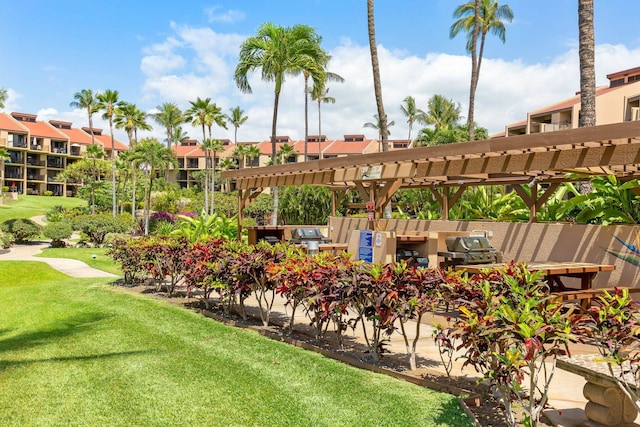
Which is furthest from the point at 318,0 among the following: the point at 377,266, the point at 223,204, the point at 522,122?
Answer: the point at 223,204

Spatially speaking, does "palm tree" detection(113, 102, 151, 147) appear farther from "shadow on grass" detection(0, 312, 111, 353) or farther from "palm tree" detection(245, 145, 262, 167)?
"shadow on grass" detection(0, 312, 111, 353)

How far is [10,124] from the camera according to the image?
72.2m

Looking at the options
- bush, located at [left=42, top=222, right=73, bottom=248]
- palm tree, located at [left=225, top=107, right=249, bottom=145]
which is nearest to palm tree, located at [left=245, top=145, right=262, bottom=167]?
palm tree, located at [left=225, top=107, right=249, bottom=145]

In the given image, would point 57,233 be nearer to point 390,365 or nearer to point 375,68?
point 375,68

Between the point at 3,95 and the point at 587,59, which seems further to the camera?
the point at 3,95

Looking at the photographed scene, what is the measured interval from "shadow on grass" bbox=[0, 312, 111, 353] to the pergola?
5.81m

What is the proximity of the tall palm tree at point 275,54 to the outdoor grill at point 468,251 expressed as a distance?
15.9 meters

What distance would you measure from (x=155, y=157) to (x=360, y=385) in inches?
1643

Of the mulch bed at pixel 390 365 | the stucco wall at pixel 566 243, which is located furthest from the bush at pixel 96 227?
the mulch bed at pixel 390 365

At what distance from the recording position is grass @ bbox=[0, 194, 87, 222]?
52.0 metres

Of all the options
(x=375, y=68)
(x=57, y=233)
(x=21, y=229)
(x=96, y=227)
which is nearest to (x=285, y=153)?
(x=96, y=227)

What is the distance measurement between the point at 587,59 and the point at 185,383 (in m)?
9.80

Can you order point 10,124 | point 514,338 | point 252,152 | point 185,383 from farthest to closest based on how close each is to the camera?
1. point 252,152
2. point 10,124
3. point 185,383
4. point 514,338

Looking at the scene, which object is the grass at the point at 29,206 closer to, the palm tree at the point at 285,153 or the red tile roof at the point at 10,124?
the red tile roof at the point at 10,124
